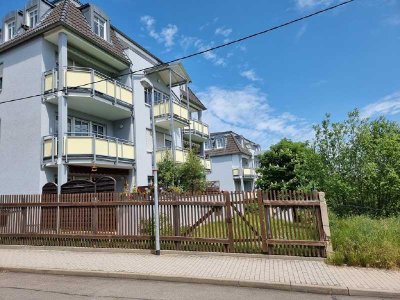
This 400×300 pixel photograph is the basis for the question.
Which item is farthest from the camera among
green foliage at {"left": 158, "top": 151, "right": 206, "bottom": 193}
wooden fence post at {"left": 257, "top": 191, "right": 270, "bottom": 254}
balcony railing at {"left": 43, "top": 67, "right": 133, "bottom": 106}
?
green foliage at {"left": 158, "top": 151, "right": 206, "bottom": 193}

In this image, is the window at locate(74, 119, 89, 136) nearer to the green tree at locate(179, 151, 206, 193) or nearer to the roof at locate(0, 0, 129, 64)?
the roof at locate(0, 0, 129, 64)

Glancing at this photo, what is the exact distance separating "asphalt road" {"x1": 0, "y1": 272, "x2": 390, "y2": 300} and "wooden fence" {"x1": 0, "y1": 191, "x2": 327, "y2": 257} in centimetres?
250

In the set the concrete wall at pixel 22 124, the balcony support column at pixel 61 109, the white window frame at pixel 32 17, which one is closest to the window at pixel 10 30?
the white window frame at pixel 32 17

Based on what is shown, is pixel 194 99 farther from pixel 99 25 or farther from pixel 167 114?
pixel 99 25

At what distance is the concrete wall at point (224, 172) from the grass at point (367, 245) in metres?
36.6

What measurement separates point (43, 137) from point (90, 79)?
11.9 feet

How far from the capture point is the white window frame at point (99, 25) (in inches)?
755

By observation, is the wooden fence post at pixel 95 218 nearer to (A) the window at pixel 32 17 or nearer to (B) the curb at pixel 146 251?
(B) the curb at pixel 146 251

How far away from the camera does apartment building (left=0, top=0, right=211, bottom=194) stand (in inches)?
607

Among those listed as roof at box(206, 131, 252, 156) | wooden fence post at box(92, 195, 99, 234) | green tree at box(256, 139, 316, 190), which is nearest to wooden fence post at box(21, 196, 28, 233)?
wooden fence post at box(92, 195, 99, 234)

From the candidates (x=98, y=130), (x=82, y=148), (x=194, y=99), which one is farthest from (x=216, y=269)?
(x=194, y=99)

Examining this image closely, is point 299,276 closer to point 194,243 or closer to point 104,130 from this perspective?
point 194,243

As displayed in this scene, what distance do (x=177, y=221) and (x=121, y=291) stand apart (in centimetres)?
360

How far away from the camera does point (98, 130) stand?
64.5 ft
